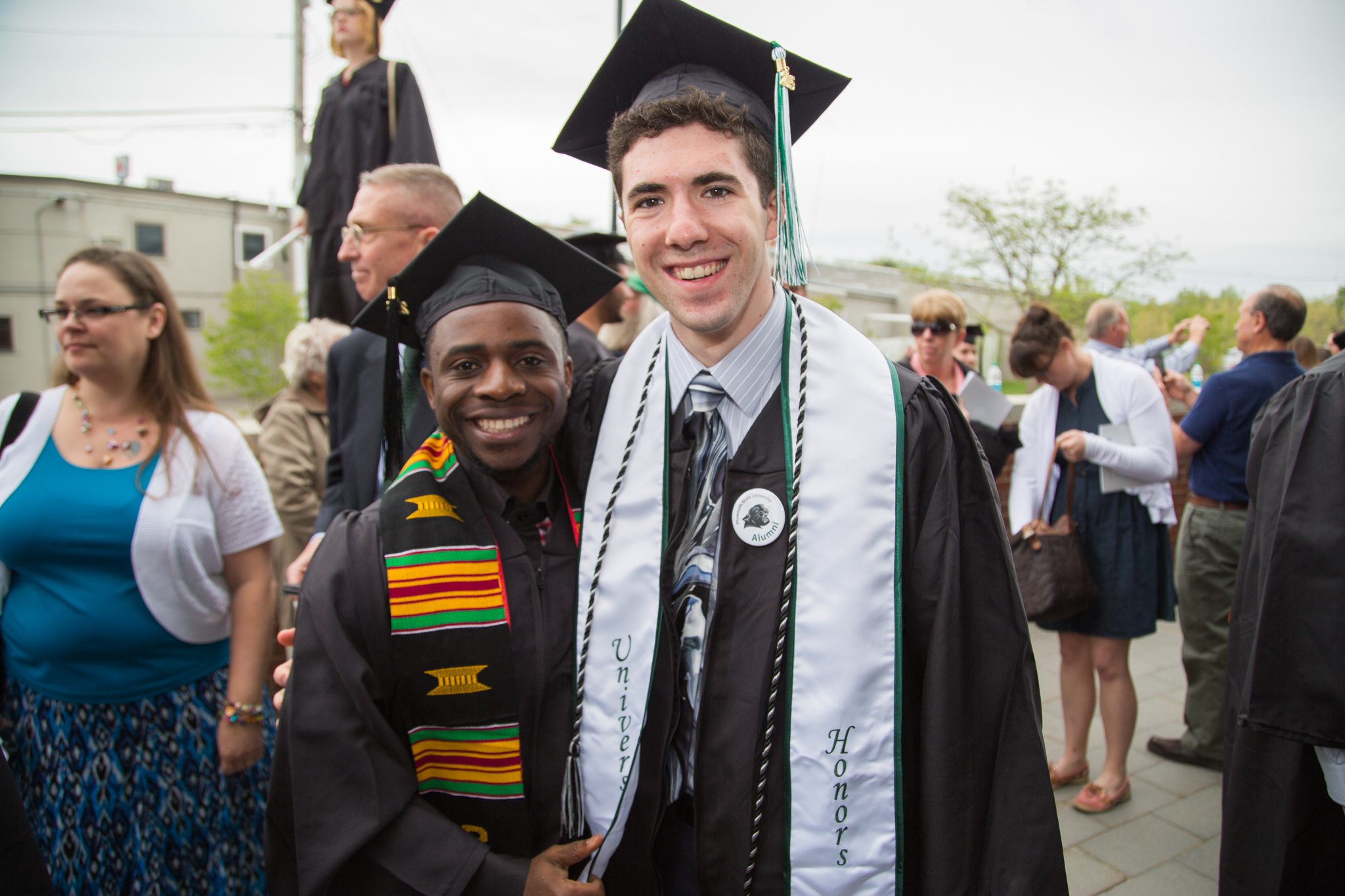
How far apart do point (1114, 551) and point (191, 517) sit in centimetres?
351

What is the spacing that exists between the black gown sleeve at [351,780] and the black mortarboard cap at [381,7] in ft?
9.86

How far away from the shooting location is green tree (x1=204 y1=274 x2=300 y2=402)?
31.1m

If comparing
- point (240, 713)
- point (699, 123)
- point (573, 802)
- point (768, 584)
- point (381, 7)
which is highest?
point (381, 7)

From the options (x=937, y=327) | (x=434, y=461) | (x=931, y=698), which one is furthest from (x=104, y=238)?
(x=931, y=698)

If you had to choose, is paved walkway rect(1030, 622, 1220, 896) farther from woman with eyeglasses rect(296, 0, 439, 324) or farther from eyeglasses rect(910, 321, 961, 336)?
woman with eyeglasses rect(296, 0, 439, 324)

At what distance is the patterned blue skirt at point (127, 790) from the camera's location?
2166 mm

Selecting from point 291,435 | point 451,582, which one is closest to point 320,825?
point 451,582

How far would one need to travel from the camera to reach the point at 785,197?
162cm

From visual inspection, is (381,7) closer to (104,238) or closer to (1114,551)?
(1114,551)

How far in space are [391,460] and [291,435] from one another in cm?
207

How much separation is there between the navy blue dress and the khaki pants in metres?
0.57

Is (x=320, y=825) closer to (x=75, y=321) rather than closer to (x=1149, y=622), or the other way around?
(x=75, y=321)

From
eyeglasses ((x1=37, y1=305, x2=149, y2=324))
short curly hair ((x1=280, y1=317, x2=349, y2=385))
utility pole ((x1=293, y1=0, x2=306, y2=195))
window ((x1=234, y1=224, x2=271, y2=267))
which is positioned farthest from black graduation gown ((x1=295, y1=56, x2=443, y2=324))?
window ((x1=234, y1=224, x2=271, y2=267))

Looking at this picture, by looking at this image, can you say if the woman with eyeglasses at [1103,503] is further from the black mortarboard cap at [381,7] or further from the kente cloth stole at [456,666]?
the black mortarboard cap at [381,7]
